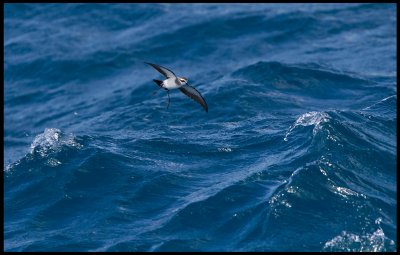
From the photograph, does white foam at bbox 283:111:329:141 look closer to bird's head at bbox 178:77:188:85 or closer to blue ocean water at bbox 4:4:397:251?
blue ocean water at bbox 4:4:397:251

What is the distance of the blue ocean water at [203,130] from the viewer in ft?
94.6

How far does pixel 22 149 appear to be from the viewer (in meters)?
42.1

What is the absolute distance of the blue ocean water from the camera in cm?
2884

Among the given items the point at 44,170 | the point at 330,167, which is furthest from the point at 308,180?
the point at 44,170

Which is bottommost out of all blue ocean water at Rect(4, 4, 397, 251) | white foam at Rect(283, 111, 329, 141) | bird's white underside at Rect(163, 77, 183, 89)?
blue ocean water at Rect(4, 4, 397, 251)

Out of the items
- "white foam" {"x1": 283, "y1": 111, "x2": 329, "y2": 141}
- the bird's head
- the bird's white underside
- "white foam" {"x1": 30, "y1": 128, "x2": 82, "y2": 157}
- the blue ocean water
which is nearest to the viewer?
the blue ocean water

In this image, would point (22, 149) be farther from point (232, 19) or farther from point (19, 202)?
point (232, 19)

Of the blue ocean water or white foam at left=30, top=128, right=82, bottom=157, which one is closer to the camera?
the blue ocean water

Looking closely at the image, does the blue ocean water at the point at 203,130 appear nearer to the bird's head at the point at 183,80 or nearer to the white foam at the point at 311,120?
the white foam at the point at 311,120

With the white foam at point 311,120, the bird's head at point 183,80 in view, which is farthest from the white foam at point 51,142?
the white foam at point 311,120

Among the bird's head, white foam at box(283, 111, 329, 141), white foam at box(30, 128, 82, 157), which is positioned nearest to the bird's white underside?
the bird's head

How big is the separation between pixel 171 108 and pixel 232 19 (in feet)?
50.5

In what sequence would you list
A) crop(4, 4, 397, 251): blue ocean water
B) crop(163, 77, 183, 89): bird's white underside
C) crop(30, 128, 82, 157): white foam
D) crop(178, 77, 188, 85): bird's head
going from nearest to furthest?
1. crop(4, 4, 397, 251): blue ocean water
2. crop(178, 77, 188, 85): bird's head
3. crop(163, 77, 183, 89): bird's white underside
4. crop(30, 128, 82, 157): white foam

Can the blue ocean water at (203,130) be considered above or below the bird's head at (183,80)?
below
